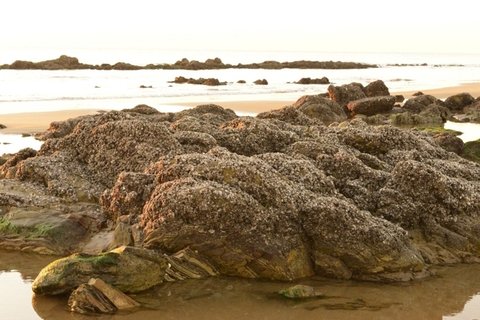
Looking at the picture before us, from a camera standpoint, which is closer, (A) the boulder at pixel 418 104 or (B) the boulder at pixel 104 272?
(B) the boulder at pixel 104 272

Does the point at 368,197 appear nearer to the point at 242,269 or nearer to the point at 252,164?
the point at 252,164

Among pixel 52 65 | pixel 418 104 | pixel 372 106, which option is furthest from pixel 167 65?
pixel 372 106

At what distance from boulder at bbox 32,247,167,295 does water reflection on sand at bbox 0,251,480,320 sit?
0.18 metres

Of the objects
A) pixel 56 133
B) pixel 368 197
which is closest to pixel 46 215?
pixel 368 197

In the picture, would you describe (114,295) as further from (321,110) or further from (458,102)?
(458,102)

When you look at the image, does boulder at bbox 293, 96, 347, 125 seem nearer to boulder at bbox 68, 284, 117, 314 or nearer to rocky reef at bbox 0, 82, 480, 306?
rocky reef at bbox 0, 82, 480, 306

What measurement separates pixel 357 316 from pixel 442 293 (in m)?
2.04

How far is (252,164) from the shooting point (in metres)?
12.1

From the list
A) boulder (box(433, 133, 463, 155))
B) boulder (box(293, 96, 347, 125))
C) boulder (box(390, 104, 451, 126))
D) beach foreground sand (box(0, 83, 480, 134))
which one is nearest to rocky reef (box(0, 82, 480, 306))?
boulder (box(433, 133, 463, 155))

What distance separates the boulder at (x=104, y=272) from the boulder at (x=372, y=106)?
3060 centimetres

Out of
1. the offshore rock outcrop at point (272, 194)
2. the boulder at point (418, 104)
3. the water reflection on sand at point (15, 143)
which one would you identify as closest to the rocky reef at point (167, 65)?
the boulder at point (418, 104)

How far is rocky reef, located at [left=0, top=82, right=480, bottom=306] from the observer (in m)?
10.5

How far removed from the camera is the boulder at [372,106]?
38469mm

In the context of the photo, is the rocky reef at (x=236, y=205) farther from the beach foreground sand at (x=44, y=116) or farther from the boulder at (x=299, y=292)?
the beach foreground sand at (x=44, y=116)
